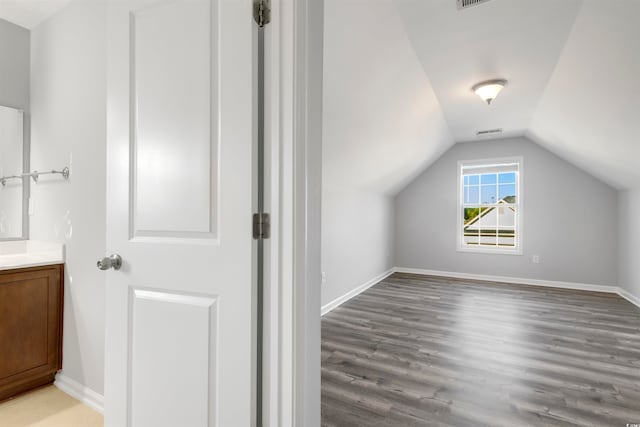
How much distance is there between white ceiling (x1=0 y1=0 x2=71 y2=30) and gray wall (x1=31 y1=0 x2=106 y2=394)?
0.04 metres

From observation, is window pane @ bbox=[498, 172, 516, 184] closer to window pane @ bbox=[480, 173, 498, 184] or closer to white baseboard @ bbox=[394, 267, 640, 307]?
window pane @ bbox=[480, 173, 498, 184]

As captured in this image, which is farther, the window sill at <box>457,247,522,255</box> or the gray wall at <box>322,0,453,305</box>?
the window sill at <box>457,247,522,255</box>

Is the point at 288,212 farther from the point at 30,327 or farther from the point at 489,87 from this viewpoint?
the point at 489,87

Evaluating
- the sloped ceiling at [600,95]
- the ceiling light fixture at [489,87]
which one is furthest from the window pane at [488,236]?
the ceiling light fixture at [489,87]

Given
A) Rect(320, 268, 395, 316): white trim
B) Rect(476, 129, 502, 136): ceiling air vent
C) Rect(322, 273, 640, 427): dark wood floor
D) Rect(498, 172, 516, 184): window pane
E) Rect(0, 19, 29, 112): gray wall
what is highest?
Rect(476, 129, 502, 136): ceiling air vent

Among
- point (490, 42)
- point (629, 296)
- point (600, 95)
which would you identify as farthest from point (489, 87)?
point (629, 296)

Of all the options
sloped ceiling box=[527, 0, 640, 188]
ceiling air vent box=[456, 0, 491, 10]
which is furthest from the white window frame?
ceiling air vent box=[456, 0, 491, 10]

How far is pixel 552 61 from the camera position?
2617 mm

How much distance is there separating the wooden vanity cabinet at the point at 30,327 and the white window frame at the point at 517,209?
5.61m

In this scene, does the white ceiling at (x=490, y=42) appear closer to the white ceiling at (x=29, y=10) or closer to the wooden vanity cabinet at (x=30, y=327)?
the white ceiling at (x=29, y=10)

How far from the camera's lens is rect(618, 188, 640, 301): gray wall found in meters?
3.87

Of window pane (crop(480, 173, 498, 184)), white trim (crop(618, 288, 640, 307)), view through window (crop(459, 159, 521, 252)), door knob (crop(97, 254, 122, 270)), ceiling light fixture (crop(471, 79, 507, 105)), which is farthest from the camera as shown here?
window pane (crop(480, 173, 498, 184))

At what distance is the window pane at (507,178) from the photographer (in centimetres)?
530

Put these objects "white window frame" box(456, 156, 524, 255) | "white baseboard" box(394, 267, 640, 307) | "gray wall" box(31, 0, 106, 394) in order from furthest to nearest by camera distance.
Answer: "white window frame" box(456, 156, 524, 255) → "white baseboard" box(394, 267, 640, 307) → "gray wall" box(31, 0, 106, 394)
